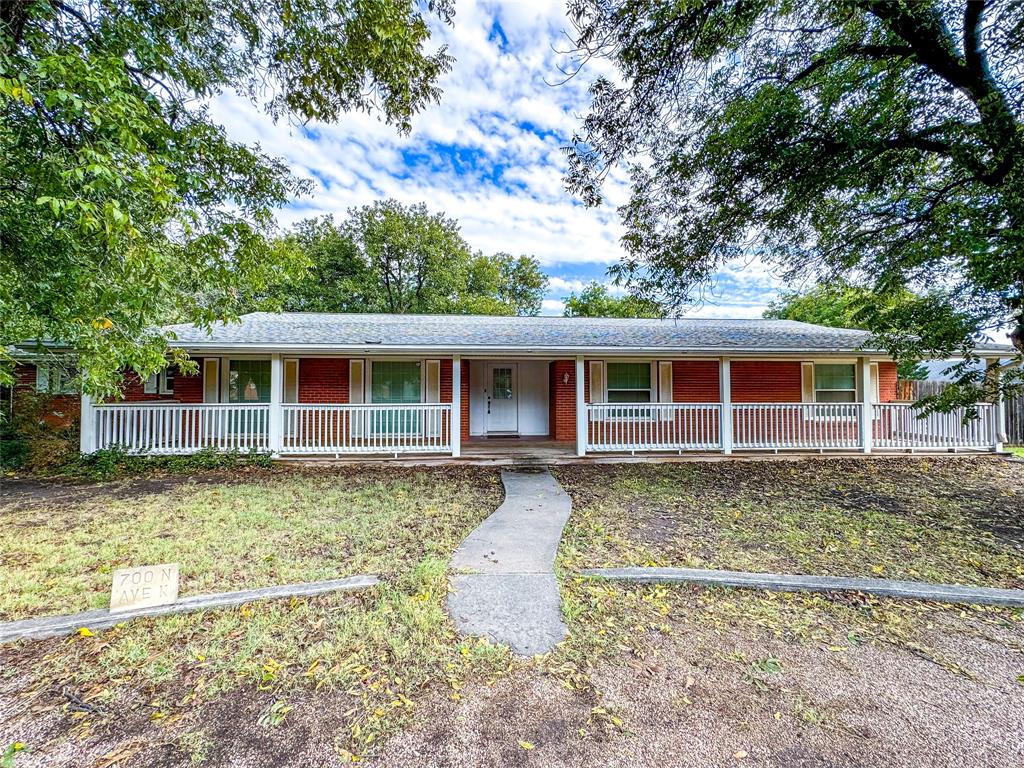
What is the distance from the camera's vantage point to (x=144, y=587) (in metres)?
3.12

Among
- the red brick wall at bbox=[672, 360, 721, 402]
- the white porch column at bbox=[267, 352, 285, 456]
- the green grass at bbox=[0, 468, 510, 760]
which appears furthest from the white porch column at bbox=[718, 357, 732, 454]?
the white porch column at bbox=[267, 352, 285, 456]

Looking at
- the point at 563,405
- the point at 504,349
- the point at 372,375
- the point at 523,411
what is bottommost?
the point at 523,411

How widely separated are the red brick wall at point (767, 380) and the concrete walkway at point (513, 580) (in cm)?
762

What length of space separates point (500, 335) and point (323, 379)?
4392 millimetres

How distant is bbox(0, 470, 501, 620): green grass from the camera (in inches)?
148

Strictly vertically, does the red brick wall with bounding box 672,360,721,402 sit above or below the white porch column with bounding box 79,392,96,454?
above

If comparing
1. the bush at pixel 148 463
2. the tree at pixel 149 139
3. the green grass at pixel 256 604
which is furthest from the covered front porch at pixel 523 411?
the tree at pixel 149 139

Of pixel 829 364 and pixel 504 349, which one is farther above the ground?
pixel 504 349

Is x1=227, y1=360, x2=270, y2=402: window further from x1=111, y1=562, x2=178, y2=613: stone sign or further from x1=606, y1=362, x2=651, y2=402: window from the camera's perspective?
x1=606, y1=362, x2=651, y2=402: window

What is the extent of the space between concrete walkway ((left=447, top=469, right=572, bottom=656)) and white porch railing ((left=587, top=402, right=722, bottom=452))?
4.14 metres

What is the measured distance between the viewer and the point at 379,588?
11.7ft

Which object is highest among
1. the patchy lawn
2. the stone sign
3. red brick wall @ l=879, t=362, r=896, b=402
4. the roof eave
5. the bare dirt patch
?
the roof eave

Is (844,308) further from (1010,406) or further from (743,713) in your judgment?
(743,713)

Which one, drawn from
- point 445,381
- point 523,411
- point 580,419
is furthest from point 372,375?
point 580,419
